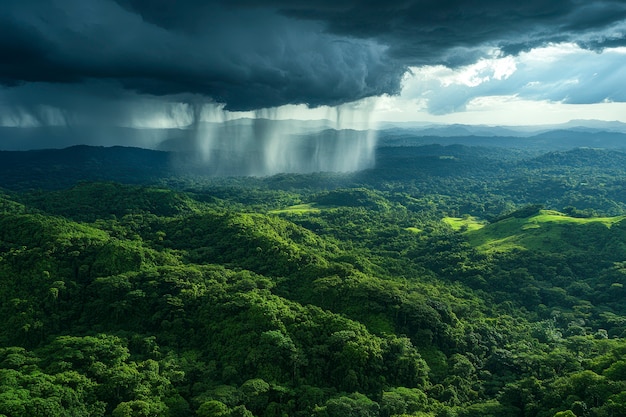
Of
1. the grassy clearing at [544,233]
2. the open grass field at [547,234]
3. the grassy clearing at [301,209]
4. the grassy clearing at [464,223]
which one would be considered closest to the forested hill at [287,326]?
the open grass field at [547,234]

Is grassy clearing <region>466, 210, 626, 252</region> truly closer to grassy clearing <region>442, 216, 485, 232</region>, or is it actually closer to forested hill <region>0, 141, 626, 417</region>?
forested hill <region>0, 141, 626, 417</region>

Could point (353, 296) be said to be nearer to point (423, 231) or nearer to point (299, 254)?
point (299, 254)

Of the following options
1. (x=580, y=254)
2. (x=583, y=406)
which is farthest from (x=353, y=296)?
(x=580, y=254)

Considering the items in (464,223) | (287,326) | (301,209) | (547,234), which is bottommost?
(464,223)

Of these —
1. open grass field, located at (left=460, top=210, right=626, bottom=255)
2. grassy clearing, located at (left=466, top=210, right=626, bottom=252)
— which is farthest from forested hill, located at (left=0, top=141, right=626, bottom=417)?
grassy clearing, located at (left=466, top=210, right=626, bottom=252)

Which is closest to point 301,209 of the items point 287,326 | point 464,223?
point 464,223

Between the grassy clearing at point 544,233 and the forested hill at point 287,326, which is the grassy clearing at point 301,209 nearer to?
the forested hill at point 287,326

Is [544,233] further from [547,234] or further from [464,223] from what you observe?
[464,223]
